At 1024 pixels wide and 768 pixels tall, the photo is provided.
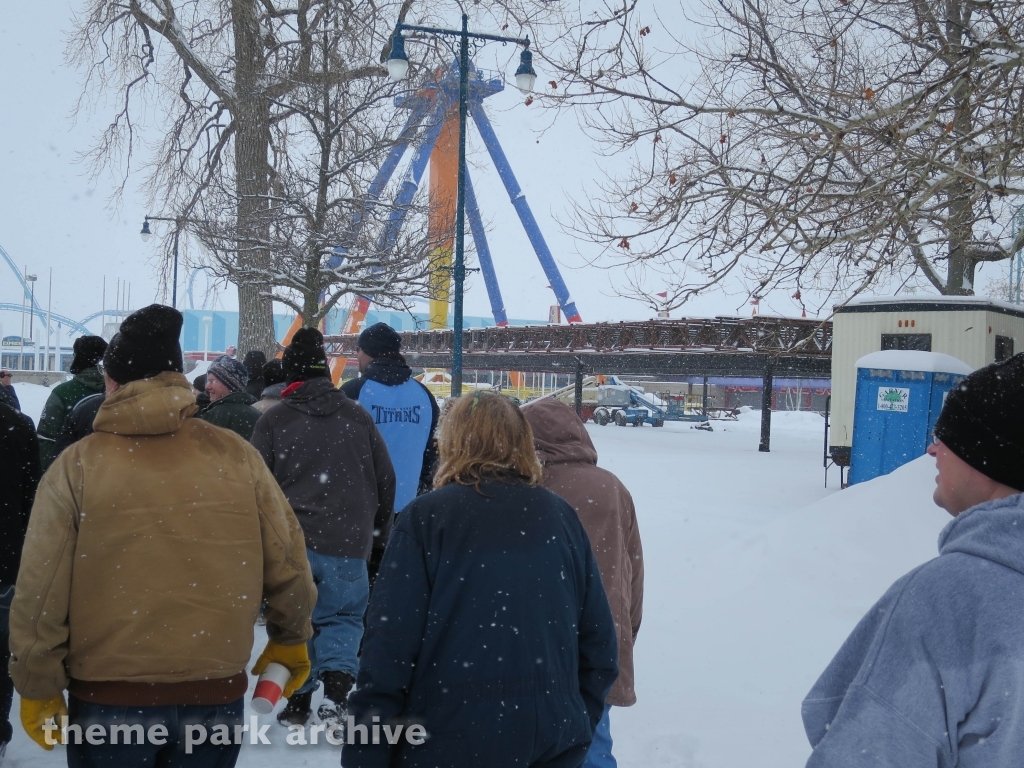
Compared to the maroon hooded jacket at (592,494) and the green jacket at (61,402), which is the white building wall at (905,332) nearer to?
the maroon hooded jacket at (592,494)

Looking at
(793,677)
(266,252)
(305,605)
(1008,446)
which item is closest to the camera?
(1008,446)

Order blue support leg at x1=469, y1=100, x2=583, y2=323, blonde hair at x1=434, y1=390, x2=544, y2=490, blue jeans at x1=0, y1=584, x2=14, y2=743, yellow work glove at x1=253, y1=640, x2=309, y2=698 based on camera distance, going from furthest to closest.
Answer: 1. blue support leg at x1=469, y1=100, x2=583, y2=323
2. blue jeans at x1=0, y1=584, x2=14, y2=743
3. yellow work glove at x1=253, y1=640, x2=309, y2=698
4. blonde hair at x1=434, y1=390, x2=544, y2=490

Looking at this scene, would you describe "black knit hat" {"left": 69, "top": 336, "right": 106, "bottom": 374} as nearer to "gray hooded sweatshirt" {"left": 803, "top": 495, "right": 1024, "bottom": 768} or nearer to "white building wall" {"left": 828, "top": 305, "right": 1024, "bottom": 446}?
"gray hooded sweatshirt" {"left": 803, "top": 495, "right": 1024, "bottom": 768}

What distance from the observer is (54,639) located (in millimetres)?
2143

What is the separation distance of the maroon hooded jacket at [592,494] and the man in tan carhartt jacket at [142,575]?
1154mm

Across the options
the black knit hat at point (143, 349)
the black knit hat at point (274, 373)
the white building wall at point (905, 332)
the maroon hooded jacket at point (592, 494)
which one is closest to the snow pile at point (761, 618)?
the maroon hooded jacket at point (592, 494)

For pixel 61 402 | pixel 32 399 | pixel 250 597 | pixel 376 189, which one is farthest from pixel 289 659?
pixel 32 399

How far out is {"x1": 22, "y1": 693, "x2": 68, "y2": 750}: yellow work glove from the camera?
2258 mm

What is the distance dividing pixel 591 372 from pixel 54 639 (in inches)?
1426

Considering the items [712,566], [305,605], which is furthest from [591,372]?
[305,605]

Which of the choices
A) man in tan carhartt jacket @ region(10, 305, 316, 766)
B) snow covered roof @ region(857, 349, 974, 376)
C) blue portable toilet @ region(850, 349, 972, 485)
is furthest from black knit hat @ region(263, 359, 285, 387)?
snow covered roof @ region(857, 349, 974, 376)

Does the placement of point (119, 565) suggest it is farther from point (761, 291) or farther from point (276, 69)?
point (276, 69)

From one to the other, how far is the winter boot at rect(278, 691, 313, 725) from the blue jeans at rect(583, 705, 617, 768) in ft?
5.90

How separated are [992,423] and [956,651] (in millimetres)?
407
